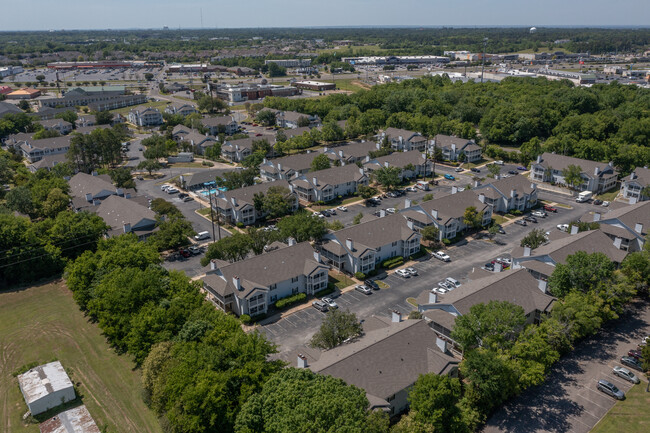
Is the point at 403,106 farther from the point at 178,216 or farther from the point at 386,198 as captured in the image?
the point at 178,216

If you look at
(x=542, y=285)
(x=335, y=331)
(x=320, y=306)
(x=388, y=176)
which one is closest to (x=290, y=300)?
(x=320, y=306)

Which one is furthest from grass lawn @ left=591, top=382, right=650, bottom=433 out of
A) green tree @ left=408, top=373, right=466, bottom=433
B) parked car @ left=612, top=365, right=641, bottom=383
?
green tree @ left=408, top=373, right=466, bottom=433

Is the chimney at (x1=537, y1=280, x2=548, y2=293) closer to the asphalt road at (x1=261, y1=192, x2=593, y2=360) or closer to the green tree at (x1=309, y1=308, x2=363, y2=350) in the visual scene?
the asphalt road at (x1=261, y1=192, x2=593, y2=360)

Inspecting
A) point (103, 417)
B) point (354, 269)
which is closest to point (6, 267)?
point (103, 417)

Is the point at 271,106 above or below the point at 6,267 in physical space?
above

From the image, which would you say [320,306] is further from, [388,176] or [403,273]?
[388,176]

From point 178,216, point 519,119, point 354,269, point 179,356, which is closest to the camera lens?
point 179,356

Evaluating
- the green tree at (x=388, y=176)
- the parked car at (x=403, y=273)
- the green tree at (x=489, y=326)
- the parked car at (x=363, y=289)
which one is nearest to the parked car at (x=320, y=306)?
the parked car at (x=363, y=289)
